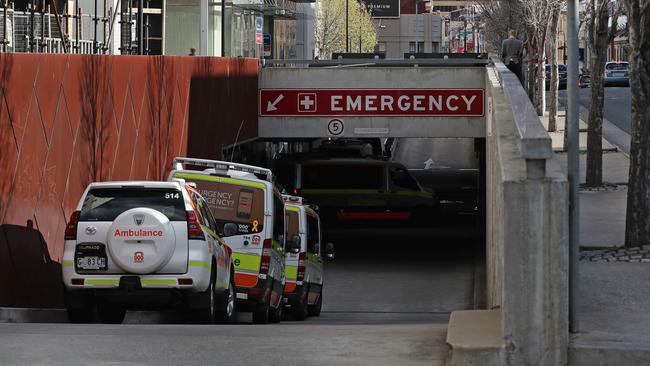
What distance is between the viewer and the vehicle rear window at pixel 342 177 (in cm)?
3397

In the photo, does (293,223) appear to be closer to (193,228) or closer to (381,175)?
(193,228)

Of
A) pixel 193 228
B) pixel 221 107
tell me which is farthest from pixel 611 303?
pixel 221 107

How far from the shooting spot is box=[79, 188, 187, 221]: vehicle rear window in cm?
1328

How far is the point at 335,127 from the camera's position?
104 ft

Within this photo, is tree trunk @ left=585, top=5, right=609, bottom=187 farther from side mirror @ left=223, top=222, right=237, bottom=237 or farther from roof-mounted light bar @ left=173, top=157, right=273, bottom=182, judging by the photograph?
side mirror @ left=223, top=222, right=237, bottom=237

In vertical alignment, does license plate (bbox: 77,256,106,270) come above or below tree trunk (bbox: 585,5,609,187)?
below

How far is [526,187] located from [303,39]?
80264 millimetres

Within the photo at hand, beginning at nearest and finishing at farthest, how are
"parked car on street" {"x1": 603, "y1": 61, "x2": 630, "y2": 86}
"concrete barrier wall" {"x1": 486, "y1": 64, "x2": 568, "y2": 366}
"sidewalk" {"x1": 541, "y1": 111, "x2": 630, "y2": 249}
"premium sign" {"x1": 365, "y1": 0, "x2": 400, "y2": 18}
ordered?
"concrete barrier wall" {"x1": 486, "y1": 64, "x2": 568, "y2": 366}
"sidewalk" {"x1": 541, "y1": 111, "x2": 630, "y2": 249}
"parked car on street" {"x1": 603, "y1": 61, "x2": 630, "y2": 86}
"premium sign" {"x1": 365, "y1": 0, "x2": 400, "y2": 18}

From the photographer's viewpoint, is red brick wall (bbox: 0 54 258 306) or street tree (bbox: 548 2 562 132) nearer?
red brick wall (bbox: 0 54 258 306)

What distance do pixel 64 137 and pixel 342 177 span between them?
18.3 m

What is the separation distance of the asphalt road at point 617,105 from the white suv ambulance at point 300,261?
28.6m

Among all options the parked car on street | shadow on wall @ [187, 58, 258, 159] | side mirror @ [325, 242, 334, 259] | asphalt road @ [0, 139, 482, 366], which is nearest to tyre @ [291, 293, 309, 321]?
side mirror @ [325, 242, 334, 259]

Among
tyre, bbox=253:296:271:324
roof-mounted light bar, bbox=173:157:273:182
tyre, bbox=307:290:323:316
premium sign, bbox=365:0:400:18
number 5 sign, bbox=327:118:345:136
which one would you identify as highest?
premium sign, bbox=365:0:400:18

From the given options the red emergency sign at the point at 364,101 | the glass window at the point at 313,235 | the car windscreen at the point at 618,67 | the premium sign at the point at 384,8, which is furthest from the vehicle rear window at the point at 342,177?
the premium sign at the point at 384,8
